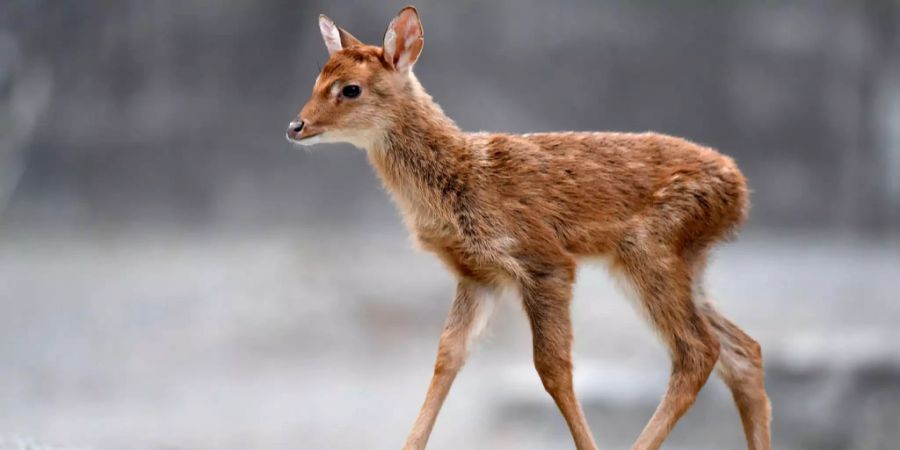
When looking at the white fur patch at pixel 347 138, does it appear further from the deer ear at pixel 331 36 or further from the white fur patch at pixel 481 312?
the white fur patch at pixel 481 312

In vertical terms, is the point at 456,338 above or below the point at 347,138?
below

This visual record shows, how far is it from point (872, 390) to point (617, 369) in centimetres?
174

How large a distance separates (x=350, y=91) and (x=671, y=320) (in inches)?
62.3

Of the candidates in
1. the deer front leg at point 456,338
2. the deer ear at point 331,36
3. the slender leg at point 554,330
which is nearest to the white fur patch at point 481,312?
the deer front leg at point 456,338

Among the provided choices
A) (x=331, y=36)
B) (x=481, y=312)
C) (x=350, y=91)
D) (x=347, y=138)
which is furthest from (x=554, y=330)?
(x=331, y=36)

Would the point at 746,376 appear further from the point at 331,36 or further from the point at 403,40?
the point at 331,36

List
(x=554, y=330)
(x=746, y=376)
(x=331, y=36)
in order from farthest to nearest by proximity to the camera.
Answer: (x=746, y=376) → (x=331, y=36) → (x=554, y=330)

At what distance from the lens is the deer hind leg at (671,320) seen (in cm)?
508

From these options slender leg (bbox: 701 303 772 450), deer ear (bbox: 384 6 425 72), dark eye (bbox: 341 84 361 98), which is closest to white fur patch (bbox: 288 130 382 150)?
dark eye (bbox: 341 84 361 98)

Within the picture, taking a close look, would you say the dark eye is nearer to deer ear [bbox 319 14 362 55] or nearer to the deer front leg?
deer ear [bbox 319 14 362 55]

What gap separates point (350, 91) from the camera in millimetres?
4973

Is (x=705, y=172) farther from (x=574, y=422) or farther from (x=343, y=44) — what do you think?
(x=343, y=44)

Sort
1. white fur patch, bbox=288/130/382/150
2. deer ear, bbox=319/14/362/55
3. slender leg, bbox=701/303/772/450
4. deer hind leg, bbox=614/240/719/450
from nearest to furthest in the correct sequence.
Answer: white fur patch, bbox=288/130/382/150
deer hind leg, bbox=614/240/719/450
deer ear, bbox=319/14/362/55
slender leg, bbox=701/303/772/450

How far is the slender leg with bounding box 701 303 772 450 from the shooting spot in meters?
5.31
